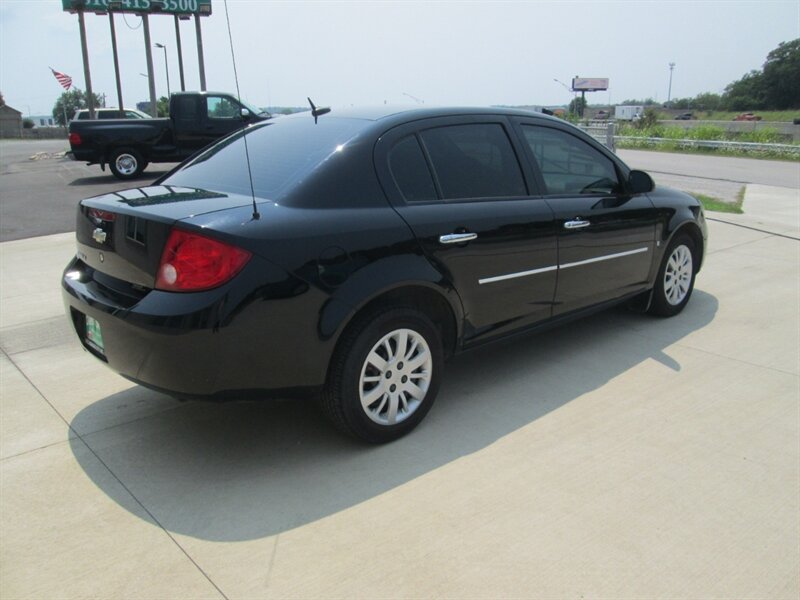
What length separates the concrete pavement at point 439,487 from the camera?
92.7 inches

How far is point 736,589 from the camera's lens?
2.31 meters

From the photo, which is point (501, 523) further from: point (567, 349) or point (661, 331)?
point (661, 331)

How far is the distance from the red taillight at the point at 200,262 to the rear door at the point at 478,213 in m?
0.89

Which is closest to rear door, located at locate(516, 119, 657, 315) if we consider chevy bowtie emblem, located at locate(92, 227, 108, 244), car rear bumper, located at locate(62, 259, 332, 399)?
car rear bumper, located at locate(62, 259, 332, 399)

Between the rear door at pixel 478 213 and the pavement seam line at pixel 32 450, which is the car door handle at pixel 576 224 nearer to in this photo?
the rear door at pixel 478 213

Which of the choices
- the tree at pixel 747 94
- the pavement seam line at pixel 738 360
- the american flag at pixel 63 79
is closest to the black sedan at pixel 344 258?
the pavement seam line at pixel 738 360

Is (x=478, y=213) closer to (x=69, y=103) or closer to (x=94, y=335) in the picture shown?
(x=94, y=335)

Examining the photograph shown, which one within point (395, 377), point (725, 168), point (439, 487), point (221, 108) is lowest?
point (439, 487)

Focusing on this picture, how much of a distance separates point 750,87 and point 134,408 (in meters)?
98.3

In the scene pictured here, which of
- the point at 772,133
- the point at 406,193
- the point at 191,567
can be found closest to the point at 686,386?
the point at 406,193

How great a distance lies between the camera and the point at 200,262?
2699 mm

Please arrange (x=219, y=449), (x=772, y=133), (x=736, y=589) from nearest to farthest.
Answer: (x=736, y=589)
(x=219, y=449)
(x=772, y=133)

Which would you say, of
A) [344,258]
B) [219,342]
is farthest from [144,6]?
[219,342]

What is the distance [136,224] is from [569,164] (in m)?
2.73
